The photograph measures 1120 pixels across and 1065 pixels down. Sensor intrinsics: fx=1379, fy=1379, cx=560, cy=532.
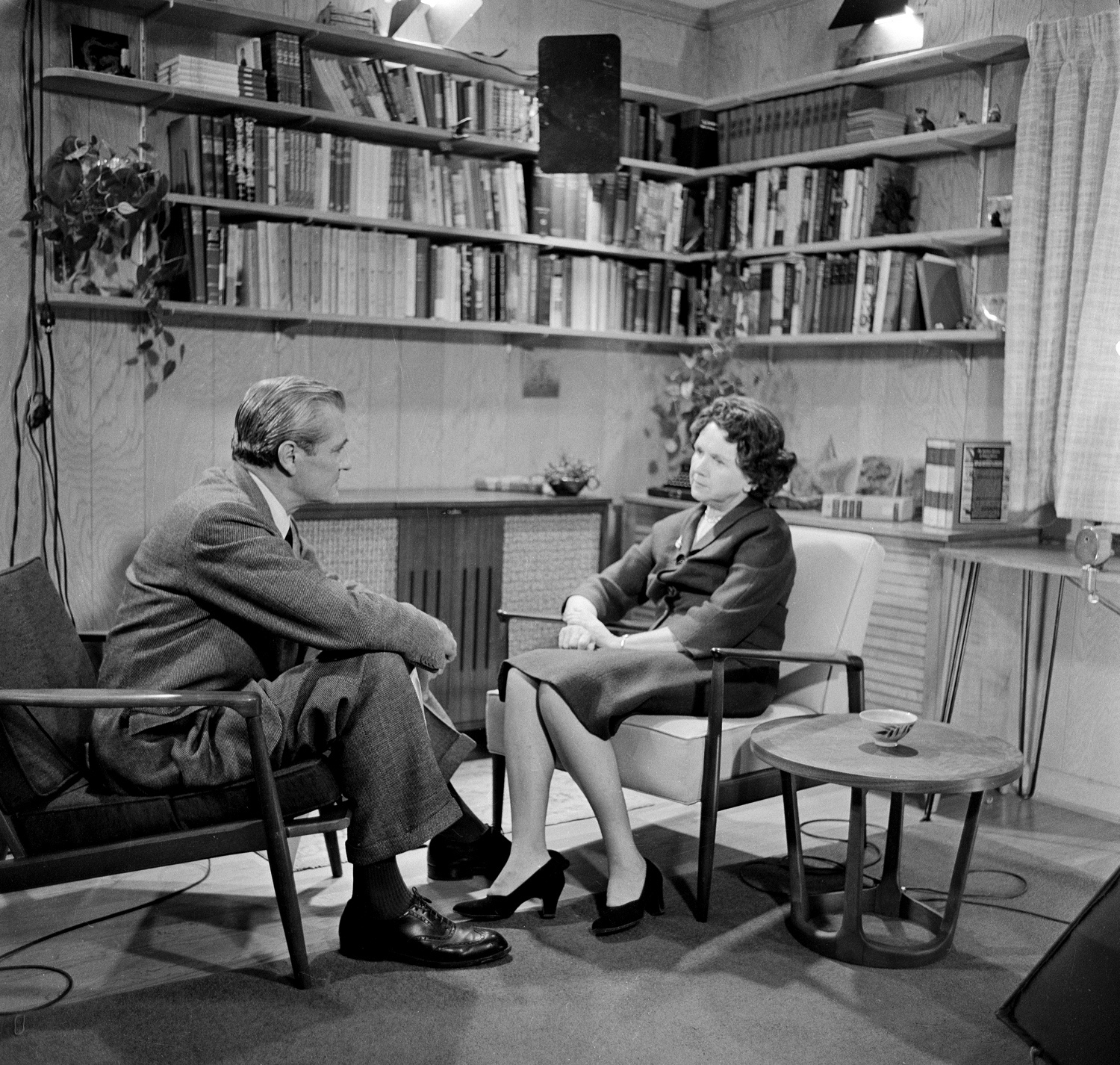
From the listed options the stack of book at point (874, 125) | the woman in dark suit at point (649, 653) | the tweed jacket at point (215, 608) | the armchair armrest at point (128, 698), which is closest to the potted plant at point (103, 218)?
the tweed jacket at point (215, 608)

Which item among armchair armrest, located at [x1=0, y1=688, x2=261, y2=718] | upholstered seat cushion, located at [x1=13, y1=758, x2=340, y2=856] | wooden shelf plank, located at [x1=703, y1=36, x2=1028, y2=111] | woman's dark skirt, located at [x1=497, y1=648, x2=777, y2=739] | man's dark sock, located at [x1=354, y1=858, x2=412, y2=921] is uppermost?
wooden shelf plank, located at [x1=703, y1=36, x2=1028, y2=111]

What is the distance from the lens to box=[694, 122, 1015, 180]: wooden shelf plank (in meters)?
4.12

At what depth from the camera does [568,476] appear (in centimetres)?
464

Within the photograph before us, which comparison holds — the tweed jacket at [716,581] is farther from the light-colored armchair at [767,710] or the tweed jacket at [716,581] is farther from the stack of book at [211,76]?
the stack of book at [211,76]

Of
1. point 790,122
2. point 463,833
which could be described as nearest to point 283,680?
point 463,833

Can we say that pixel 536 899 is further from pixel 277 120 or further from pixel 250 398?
pixel 277 120

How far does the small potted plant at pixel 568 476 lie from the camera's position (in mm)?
4629

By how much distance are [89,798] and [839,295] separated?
3.00 metres

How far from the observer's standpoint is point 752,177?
4.93 meters

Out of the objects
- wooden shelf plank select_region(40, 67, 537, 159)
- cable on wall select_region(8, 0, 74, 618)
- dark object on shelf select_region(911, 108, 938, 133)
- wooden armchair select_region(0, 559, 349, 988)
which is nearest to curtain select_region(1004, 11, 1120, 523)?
dark object on shelf select_region(911, 108, 938, 133)

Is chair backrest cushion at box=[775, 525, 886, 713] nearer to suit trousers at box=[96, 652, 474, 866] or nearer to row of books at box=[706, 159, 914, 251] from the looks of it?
suit trousers at box=[96, 652, 474, 866]

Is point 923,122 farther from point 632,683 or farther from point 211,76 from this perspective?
point 632,683

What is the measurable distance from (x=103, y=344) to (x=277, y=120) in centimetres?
86

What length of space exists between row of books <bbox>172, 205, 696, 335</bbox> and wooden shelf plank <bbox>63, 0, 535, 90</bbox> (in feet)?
1.83
